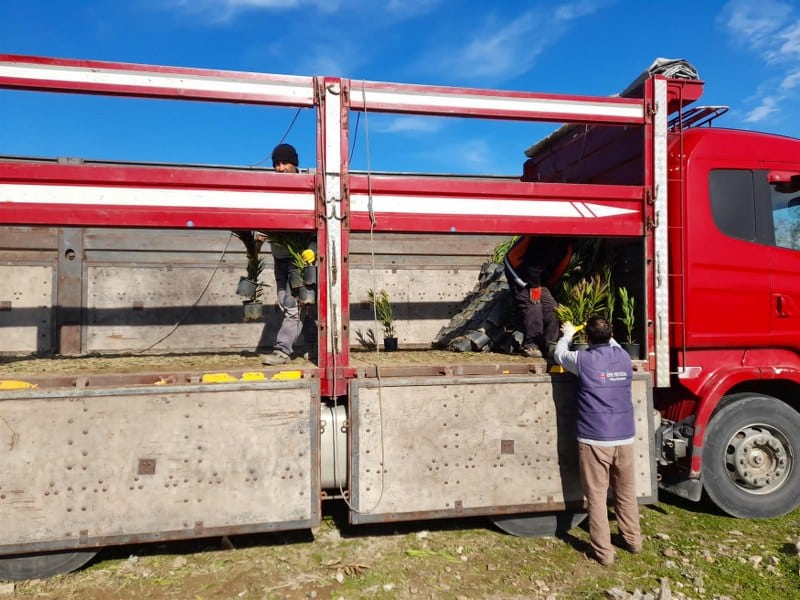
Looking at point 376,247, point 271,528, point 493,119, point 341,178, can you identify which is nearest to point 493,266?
point 376,247

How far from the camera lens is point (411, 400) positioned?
151 inches

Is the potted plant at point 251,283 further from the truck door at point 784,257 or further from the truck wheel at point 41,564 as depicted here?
the truck door at point 784,257

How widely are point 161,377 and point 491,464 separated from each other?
2430 millimetres

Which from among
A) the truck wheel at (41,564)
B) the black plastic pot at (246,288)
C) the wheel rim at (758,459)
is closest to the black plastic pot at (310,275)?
the black plastic pot at (246,288)

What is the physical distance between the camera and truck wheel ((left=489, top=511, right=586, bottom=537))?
4.13 metres

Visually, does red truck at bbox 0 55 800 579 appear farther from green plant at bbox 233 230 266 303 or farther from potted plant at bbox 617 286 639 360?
green plant at bbox 233 230 266 303

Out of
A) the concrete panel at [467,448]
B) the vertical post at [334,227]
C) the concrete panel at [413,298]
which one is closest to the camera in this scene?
the concrete panel at [467,448]

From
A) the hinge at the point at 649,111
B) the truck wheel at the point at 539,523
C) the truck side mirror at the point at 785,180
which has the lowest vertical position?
the truck wheel at the point at 539,523

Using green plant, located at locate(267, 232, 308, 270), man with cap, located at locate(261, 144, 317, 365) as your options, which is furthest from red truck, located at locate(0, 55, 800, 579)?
man with cap, located at locate(261, 144, 317, 365)

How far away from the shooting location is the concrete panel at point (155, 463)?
3.29 metres

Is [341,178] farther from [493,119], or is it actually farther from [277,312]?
[277,312]

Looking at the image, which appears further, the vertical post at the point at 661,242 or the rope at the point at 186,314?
the rope at the point at 186,314

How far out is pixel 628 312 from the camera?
4531 millimetres

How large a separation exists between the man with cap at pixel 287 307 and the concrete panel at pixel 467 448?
953mm
